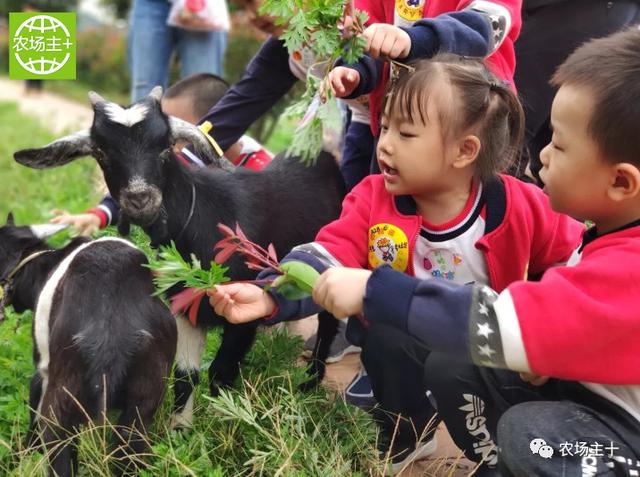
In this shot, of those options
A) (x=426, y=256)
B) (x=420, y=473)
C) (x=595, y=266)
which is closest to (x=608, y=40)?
(x=595, y=266)

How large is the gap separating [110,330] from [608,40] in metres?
1.71

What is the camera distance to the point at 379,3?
331cm

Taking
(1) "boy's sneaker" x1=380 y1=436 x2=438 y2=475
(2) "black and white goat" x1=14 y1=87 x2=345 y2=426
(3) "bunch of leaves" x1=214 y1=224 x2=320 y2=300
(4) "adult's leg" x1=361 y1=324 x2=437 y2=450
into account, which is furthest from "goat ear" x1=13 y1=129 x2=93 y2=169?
(1) "boy's sneaker" x1=380 y1=436 x2=438 y2=475

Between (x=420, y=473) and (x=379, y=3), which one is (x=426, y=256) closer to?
(x=420, y=473)

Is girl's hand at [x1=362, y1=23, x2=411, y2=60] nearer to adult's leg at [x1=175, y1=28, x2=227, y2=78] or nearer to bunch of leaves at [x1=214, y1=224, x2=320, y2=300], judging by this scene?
bunch of leaves at [x1=214, y1=224, x2=320, y2=300]

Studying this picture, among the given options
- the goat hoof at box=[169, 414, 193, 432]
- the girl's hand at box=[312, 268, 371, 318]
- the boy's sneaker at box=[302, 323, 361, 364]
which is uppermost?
the girl's hand at box=[312, 268, 371, 318]

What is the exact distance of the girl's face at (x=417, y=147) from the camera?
2.53m

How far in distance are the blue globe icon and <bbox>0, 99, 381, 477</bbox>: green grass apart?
6.74 feet

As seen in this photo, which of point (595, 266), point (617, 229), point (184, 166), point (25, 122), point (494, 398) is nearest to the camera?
point (595, 266)

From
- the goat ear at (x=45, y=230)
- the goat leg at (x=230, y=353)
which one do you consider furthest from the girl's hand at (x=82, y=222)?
the goat leg at (x=230, y=353)

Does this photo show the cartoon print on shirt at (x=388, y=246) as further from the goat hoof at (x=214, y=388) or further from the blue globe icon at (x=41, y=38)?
the blue globe icon at (x=41, y=38)

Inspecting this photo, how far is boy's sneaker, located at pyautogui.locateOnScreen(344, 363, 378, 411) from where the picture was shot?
331 centimetres

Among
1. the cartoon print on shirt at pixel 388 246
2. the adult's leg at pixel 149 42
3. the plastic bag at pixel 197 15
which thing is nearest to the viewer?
the cartoon print on shirt at pixel 388 246

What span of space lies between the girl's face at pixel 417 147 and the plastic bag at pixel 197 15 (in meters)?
3.61
